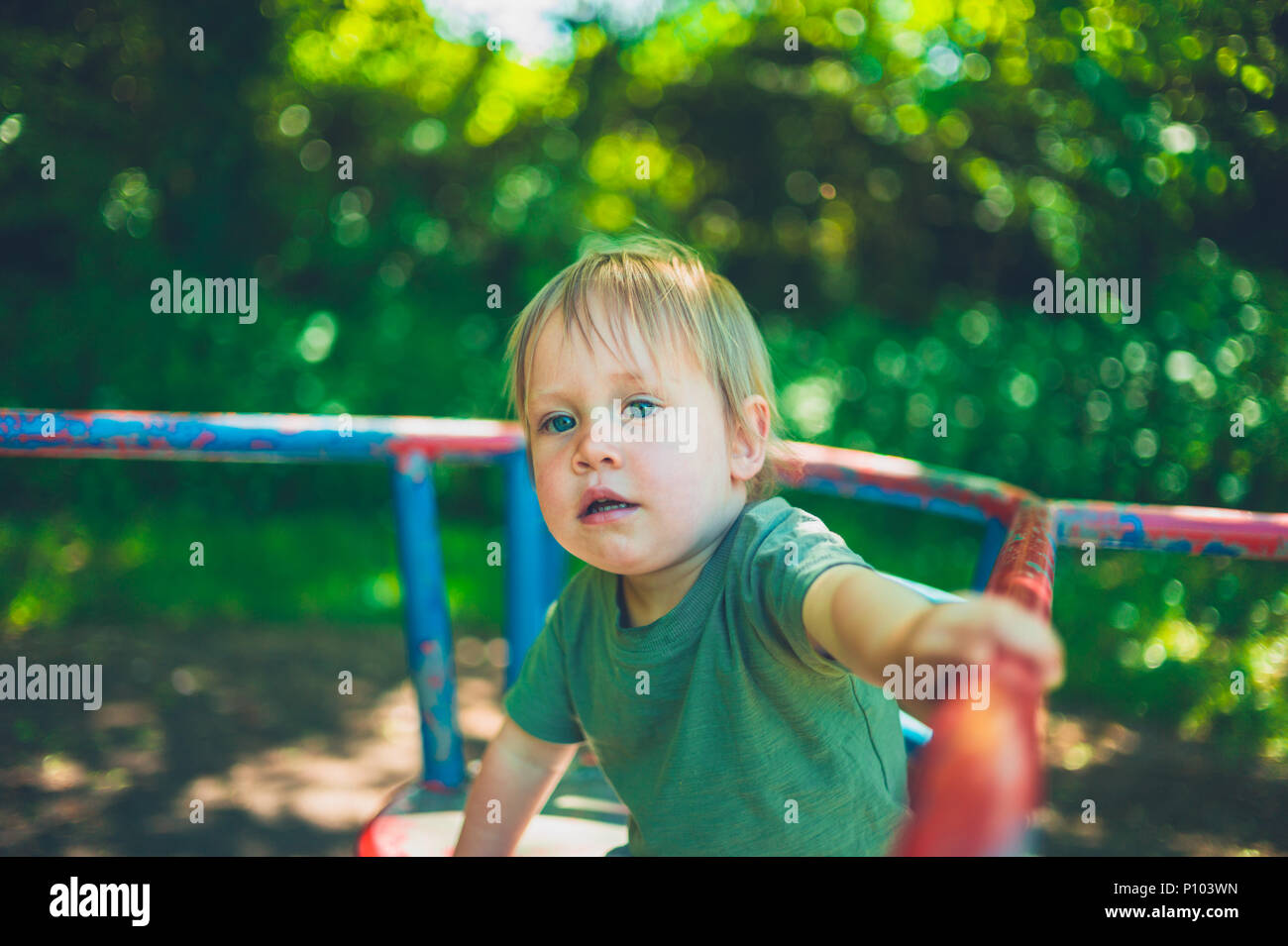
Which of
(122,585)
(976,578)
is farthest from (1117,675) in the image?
(122,585)

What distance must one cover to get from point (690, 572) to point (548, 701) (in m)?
0.27

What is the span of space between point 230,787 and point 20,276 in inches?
148

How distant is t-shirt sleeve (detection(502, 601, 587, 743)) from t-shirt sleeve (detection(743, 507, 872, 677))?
0.35m

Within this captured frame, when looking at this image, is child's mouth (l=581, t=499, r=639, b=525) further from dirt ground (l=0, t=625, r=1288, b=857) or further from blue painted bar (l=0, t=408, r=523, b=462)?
dirt ground (l=0, t=625, r=1288, b=857)

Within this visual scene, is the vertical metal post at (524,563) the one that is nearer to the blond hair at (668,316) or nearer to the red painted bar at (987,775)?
the blond hair at (668,316)

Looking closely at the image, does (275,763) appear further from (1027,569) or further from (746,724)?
(1027,569)

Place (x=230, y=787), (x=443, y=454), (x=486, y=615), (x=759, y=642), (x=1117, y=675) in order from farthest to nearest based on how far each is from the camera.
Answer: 1. (x=486, y=615)
2. (x=1117, y=675)
3. (x=230, y=787)
4. (x=443, y=454)
5. (x=759, y=642)

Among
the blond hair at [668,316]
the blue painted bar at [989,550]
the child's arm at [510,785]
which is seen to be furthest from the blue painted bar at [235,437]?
the blue painted bar at [989,550]

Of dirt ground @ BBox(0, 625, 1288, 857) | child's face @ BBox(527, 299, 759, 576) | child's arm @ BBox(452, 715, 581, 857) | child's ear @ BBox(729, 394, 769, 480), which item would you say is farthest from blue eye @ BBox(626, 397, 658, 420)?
dirt ground @ BBox(0, 625, 1288, 857)

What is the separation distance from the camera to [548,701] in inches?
46.5

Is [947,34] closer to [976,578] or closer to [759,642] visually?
[976,578]

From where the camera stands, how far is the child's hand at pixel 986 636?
45cm
